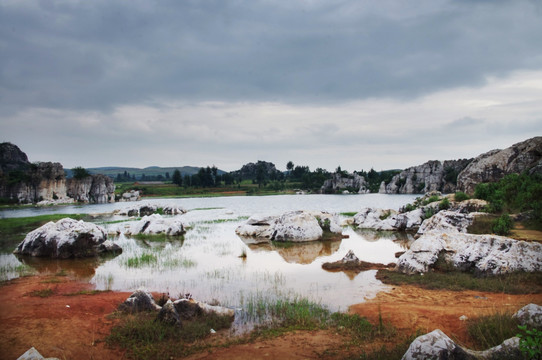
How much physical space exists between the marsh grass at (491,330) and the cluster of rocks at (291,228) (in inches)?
871

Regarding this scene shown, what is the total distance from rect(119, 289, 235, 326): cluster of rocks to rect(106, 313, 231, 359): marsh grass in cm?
23

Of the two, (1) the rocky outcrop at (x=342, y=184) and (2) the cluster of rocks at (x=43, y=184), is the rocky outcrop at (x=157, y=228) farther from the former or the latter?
(1) the rocky outcrop at (x=342, y=184)

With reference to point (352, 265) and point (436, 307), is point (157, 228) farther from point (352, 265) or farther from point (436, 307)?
point (436, 307)

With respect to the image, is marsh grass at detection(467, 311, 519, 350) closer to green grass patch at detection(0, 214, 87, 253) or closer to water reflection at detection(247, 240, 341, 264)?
water reflection at detection(247, 240, 341, 264)

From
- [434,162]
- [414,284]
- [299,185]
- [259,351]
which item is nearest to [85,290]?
[259,351]

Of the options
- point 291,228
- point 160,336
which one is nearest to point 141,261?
point 160,336

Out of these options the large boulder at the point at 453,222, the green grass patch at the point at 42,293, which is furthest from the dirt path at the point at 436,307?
the green grass patch at the point at 42,293

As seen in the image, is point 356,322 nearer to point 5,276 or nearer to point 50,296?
point 50,296

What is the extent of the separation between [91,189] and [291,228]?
11852 cm

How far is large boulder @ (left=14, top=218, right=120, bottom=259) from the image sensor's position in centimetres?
2498

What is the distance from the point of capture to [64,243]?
24875 mm

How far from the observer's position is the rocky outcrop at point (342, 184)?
17620 cm

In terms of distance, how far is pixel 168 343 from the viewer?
10.0 meters

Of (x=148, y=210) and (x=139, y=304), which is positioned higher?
(x=139, y=304)
